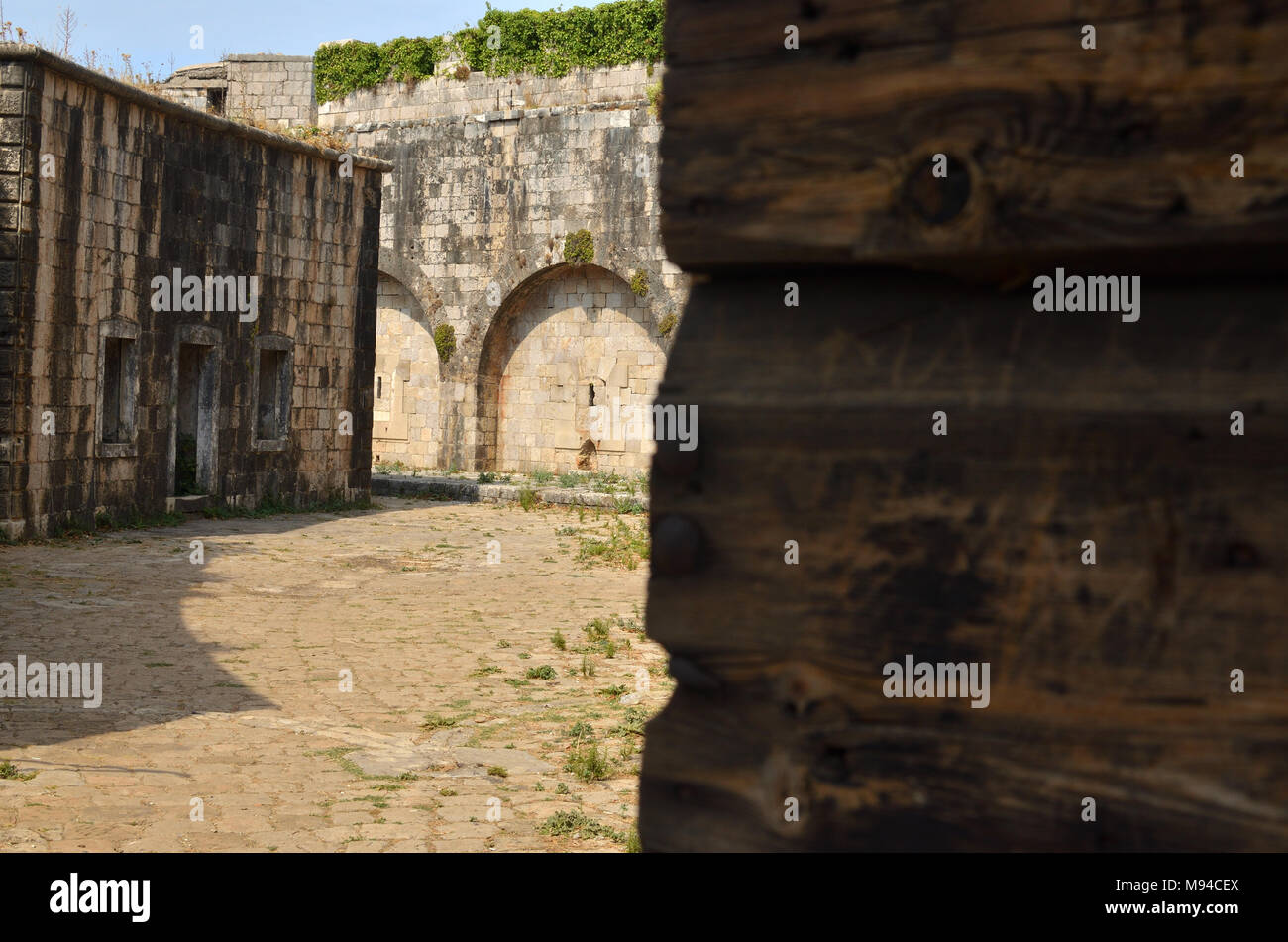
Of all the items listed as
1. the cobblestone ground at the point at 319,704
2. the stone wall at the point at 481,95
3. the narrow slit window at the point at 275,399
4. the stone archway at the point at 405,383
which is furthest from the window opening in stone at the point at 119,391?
the stone wall at the point at 481,95

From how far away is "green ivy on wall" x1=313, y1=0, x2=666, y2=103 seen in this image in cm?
2223

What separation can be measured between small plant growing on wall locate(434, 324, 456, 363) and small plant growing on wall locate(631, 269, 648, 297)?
3.95 metres

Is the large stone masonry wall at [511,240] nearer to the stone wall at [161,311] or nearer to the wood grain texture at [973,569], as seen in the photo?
the stone wall at [161,311]

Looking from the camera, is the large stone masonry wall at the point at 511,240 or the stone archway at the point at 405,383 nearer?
the large stone masonry wall at the point at 511,240

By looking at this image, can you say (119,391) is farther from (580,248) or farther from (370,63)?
(370,63)

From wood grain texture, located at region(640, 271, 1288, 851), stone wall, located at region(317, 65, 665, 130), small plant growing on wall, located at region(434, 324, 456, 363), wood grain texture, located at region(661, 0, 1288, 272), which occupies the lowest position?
wood grain texture, located at region(640, 271, 1288, 851)

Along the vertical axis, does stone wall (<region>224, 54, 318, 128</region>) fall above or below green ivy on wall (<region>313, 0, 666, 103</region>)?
below

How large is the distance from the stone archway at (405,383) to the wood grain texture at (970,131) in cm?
2290

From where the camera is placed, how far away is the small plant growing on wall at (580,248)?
873 inches

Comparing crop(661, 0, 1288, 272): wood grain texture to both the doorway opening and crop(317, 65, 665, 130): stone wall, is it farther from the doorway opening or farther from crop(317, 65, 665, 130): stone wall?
crop(317, 65, 665, 130): stone wall

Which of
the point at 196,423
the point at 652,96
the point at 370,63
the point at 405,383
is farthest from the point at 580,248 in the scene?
the point at 196,423

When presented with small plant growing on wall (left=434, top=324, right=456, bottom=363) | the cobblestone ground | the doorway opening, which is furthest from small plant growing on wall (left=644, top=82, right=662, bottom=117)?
the cobblestone ground

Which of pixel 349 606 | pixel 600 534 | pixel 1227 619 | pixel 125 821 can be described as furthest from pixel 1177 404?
pixel 600 534
